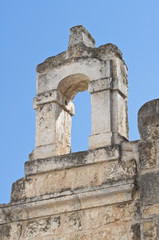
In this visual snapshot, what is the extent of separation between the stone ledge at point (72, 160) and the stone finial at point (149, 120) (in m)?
0.37

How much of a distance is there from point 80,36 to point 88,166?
212cm

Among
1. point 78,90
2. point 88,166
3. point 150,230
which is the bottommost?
point 150,230

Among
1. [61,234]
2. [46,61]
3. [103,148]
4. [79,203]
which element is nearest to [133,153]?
[103,148]

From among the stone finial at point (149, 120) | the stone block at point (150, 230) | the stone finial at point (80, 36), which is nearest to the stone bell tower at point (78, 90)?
the stone finial at point (80, 36)

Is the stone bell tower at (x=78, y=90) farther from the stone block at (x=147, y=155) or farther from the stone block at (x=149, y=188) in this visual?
the stone block at (x=149, y=188)

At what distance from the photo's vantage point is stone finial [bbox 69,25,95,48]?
7.40m

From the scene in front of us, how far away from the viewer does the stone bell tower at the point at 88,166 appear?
5.83m

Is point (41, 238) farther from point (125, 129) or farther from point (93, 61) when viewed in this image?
point (93, 61)

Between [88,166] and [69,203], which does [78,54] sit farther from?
[69,203]

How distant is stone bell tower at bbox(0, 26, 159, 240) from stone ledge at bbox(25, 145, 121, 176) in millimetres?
12

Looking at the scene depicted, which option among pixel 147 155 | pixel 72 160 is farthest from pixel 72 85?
pixel 147 155

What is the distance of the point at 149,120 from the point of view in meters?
6.07

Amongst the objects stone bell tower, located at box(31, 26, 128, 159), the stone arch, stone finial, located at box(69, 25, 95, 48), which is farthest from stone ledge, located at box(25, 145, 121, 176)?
stone finial, located at box(69, 25, 95, 48)

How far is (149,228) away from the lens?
18.2 feet
